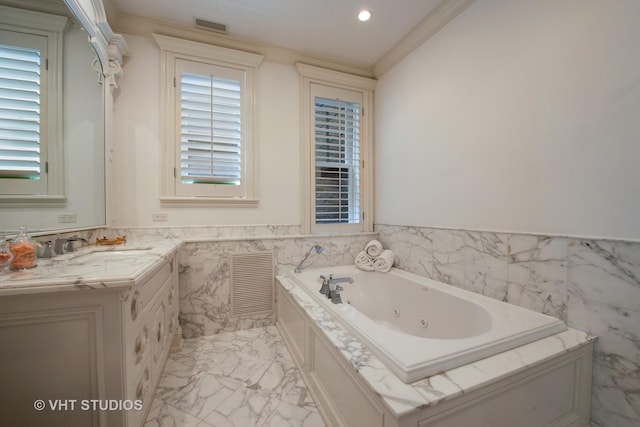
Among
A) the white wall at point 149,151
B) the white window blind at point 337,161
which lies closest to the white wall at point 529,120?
the white window blind at point 337,161

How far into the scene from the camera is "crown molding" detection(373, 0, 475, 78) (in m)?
1.84

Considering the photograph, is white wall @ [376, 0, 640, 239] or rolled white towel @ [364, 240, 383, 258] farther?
rolled white towel @ [364, 240, 383, 258]

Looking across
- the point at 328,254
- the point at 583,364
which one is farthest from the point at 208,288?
the point at 583,364

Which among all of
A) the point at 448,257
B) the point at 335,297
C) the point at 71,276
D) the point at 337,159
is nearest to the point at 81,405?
the point at 71,276

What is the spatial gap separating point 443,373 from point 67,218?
2133 millimetres

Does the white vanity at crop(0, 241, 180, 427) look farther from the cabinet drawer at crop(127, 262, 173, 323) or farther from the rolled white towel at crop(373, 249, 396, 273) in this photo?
the rolled white towel at crop(373, 249, 396, 273)

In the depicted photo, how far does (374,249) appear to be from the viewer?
2525 mm

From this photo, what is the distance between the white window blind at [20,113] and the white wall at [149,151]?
815 mm

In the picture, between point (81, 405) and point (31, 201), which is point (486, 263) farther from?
point (31, 201)

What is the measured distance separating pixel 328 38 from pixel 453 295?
2.43 m

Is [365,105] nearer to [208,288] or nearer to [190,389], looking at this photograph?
[208,288]

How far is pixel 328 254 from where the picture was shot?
255cm

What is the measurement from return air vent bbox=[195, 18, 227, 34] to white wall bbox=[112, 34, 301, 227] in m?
0.41

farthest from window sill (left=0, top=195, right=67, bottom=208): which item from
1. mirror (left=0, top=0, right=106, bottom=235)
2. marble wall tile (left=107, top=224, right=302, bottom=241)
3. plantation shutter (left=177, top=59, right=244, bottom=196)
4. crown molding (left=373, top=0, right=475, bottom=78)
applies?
crown molding (left=373, top=0, right=475, bottom=78)
